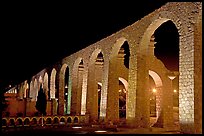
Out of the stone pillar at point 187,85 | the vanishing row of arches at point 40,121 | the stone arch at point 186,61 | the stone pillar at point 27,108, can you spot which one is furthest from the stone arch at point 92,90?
the stone pillar at point 187,85

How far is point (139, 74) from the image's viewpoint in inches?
698

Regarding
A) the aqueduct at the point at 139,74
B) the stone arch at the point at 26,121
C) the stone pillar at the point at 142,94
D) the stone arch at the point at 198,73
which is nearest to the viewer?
the stone arch at the point at 198,73

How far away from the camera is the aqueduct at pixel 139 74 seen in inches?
511

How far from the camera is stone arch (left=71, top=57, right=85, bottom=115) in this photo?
27047 millimetres

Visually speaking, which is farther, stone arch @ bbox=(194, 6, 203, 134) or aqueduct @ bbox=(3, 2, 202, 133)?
aqueduct @ bbox=(3, 2, 202, 133)

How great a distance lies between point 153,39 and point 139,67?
3514 mm

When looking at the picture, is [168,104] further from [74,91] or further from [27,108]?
[27,108]

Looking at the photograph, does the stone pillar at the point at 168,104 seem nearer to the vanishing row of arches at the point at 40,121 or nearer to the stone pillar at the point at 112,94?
the stone pillar at the point at 112,94

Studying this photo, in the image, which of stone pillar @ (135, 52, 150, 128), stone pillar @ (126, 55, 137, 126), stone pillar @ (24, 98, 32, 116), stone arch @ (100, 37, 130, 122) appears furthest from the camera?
stone pillar @ (24, 98, 32, 116)

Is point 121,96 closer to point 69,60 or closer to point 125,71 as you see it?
point 69,60

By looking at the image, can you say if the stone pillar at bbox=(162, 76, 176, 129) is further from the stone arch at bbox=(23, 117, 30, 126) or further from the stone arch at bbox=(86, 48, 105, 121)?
the stone arch at bbox=(23, 117, 30, 126)

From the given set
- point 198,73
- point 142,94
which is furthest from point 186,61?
point 142,94

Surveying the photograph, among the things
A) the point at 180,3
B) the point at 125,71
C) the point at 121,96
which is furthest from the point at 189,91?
the point at 121,96

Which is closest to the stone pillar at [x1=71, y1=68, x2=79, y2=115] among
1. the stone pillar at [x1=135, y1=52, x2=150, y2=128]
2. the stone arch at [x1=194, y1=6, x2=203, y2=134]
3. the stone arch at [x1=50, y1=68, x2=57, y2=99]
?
the stone arch at [x1=50, y1=68, x2=57, y2=99]
